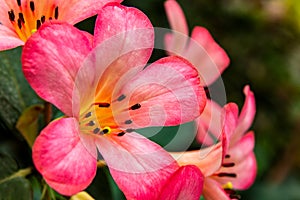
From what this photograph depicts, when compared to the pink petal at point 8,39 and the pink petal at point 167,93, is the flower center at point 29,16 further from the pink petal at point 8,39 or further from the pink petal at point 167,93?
the pink petal at point 167,93

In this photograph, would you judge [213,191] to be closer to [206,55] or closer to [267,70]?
[206,55]

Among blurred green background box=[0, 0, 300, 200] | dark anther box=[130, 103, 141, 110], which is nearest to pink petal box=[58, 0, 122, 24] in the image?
dark anther box=[130, 103, 141, 110]

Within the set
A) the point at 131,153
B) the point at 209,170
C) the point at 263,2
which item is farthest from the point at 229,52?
the point at 131,153

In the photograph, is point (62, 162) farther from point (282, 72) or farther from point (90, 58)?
point (282, 72)

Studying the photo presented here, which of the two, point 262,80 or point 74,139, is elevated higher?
point 74,139

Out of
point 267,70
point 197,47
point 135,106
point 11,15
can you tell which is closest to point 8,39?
point 11,15
